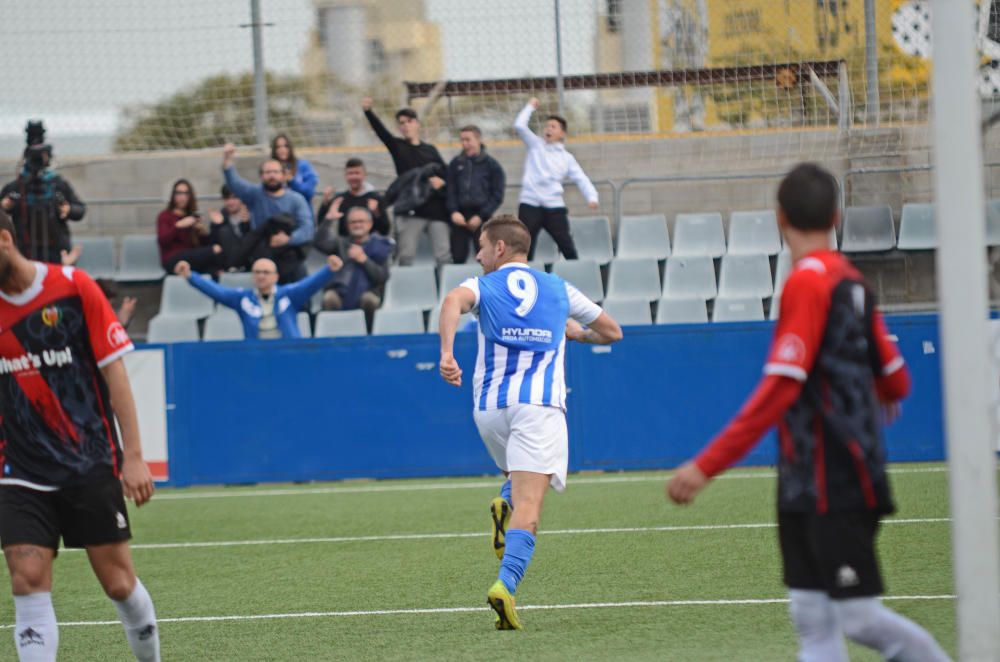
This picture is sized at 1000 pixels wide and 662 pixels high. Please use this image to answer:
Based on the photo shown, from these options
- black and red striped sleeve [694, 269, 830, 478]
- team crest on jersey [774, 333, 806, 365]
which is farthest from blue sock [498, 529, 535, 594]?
team crest on jersey [774, 333, 806, 365]

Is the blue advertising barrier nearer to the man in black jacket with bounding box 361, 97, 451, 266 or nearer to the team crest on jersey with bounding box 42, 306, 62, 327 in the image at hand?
the man in black jacket with bounding box 361, 97, 451, 266

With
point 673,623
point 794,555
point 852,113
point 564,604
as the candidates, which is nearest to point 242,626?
point 564,604

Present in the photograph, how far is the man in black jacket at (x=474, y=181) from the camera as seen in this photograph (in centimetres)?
1515

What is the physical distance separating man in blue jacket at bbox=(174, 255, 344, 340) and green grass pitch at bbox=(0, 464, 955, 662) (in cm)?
233

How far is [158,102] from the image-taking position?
1881 centimetres

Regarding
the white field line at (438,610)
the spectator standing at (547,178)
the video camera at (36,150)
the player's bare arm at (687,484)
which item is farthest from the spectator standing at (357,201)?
the player's bare arm at (687,484)

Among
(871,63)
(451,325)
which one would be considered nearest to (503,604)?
(451,325)

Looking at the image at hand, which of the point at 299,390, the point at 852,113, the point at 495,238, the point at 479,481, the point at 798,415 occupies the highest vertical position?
the point at 852,113

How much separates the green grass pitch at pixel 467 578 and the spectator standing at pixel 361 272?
3379 millimetres

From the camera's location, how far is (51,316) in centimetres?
491

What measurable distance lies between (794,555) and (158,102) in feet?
53.1

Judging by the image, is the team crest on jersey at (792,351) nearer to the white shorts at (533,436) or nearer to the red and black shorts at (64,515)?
the red and black shorts at (64,515)

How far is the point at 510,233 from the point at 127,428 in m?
2.57

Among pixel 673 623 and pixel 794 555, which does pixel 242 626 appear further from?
pixel 794 555
